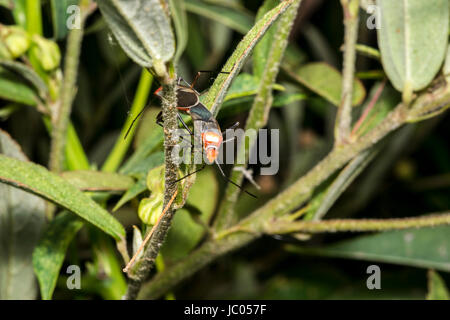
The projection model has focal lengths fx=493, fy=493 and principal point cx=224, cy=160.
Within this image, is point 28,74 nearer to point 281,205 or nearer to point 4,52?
point 4,52

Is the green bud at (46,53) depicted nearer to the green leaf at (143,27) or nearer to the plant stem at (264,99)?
the plant stem at (264,99)

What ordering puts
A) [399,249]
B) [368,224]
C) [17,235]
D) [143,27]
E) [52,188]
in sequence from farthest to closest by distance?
[399,249] → [17,235] → [368,224] → [52,188] → [143,27]

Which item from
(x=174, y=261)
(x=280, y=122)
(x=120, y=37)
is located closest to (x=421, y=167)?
(x=280, y=122)

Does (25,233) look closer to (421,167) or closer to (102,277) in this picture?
(102,277)

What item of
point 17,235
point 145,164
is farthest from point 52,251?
point 145,164

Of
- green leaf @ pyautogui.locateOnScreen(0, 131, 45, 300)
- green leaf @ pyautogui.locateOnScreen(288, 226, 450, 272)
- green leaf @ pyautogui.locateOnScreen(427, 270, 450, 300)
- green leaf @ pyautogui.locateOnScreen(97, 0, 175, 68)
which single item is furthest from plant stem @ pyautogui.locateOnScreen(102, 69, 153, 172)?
green leaf @ pyautogui.locateOnScreen(427, 270, 450, 300)

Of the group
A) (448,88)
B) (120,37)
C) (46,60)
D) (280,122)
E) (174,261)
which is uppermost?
(280,122)
